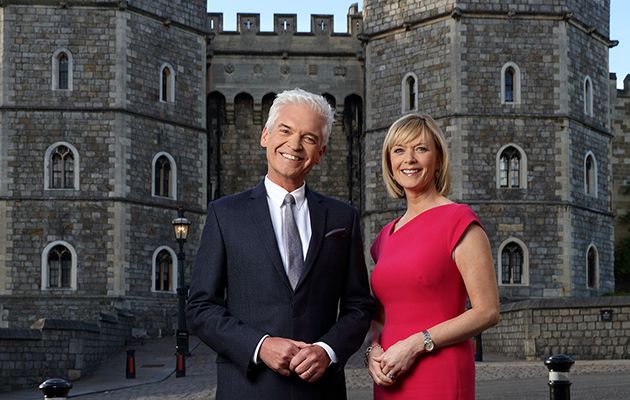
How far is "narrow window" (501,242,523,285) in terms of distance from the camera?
101 feet

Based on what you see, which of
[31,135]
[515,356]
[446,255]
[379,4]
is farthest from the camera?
[379,4]

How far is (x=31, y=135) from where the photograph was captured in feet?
102

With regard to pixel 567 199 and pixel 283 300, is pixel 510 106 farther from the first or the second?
pixel 283 300

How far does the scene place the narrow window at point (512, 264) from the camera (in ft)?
101

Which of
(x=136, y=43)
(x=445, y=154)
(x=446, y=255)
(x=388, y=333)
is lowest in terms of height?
(x=388, y=333)

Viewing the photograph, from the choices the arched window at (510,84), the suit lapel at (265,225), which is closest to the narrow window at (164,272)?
the arched window at (510,84)

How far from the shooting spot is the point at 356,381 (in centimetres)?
1772

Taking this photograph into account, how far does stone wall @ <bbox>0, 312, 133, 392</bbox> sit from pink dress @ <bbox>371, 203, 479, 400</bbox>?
51.4 feet

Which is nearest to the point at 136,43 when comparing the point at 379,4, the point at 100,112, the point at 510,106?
the point at 100,112

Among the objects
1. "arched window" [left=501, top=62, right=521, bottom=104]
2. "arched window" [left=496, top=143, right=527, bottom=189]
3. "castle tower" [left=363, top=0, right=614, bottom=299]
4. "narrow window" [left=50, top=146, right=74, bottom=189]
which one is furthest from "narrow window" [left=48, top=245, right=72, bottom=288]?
"arched window" [left=501, top=62, right=521, bottom=104]

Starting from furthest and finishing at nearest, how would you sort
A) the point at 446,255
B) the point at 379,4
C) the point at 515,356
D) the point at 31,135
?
the point at 379,4, the point at 31,135, the point at 515,356, the point at 446,255

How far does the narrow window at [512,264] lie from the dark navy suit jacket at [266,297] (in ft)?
86.1

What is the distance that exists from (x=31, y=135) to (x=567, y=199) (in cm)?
1534

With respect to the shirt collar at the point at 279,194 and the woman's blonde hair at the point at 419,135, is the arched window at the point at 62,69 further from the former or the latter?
the woman's blonde hair at the point at 419,135
